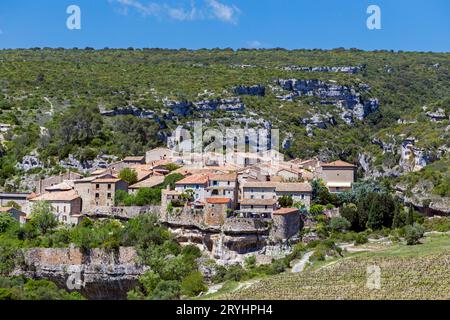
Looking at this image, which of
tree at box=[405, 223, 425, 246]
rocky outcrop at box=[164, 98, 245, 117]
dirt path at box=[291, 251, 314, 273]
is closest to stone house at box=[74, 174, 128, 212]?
dirt path at box=[291, 251, 314, 273]

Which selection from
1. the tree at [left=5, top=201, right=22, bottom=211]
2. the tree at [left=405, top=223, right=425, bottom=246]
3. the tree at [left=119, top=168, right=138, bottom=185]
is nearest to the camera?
the tree at [left=405, top=223, right=425, bottom=246]

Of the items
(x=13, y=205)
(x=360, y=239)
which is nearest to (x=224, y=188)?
(x=360, y=239)

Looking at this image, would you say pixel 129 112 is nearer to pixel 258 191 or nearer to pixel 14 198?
pixel 14 198

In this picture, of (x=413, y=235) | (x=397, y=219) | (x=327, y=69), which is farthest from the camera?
(x=327, y=69)

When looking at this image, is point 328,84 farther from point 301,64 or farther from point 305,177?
point 305,177

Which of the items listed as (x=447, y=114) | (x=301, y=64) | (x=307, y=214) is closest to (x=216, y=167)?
(x=307, y=214)

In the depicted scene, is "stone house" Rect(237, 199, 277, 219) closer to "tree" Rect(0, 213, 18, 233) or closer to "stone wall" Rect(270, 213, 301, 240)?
"stone wall" Rect(270, 213, 301, 240)
